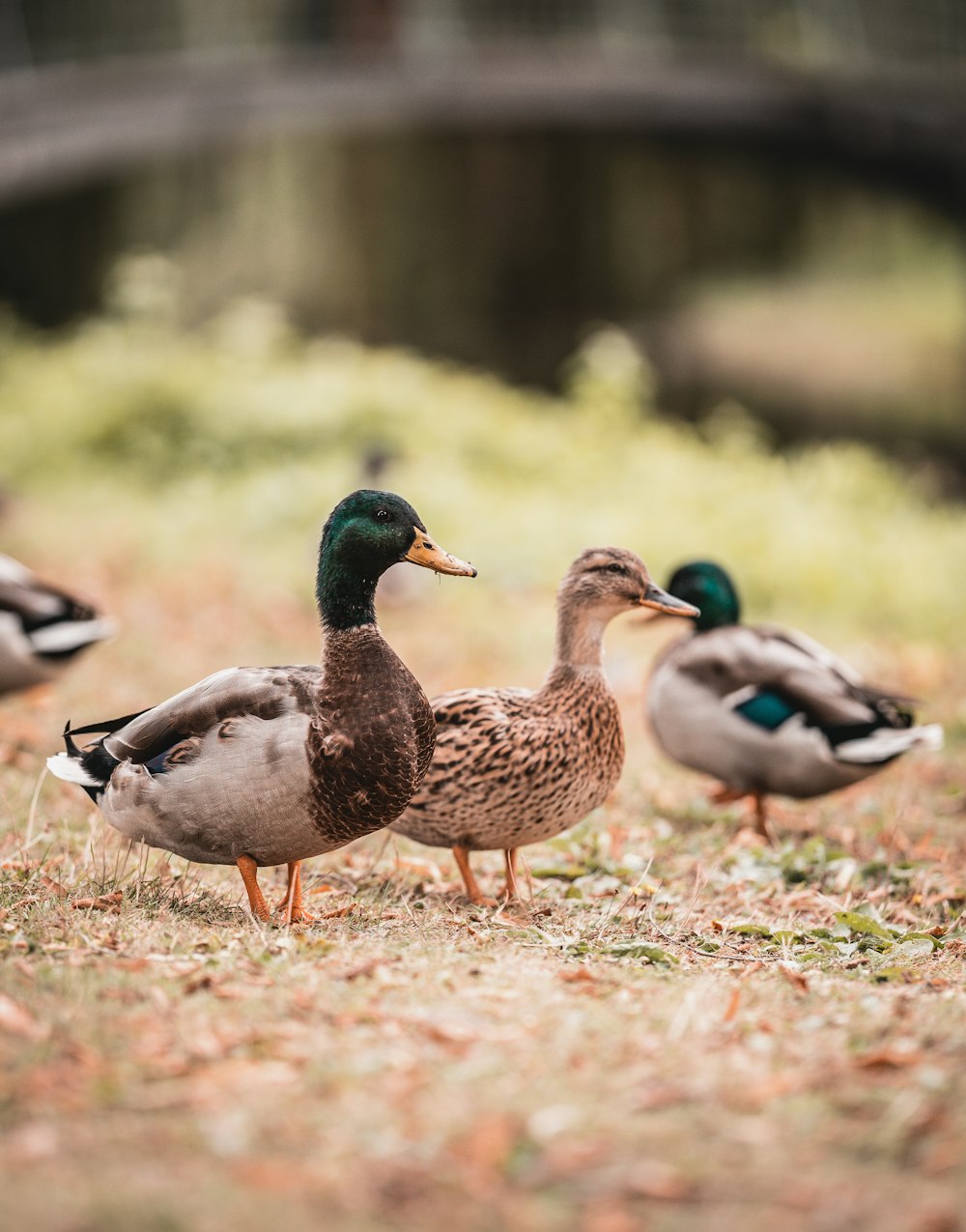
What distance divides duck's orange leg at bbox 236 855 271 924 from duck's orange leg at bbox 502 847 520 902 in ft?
2.31

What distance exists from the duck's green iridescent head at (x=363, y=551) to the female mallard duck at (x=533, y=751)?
1.70 ft

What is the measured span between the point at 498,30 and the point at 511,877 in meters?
23.7

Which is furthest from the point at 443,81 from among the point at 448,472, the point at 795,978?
the point at 795,978

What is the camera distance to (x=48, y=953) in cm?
312

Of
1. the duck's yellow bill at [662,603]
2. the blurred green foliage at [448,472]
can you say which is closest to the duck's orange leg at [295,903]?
the duck's yellow bill at [662,603]

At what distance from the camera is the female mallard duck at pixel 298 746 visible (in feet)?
11.0

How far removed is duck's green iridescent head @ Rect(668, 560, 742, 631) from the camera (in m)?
5.57

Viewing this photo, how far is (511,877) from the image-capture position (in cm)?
401

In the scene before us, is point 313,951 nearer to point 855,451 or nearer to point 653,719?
point 653,719

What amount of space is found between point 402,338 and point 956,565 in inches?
419

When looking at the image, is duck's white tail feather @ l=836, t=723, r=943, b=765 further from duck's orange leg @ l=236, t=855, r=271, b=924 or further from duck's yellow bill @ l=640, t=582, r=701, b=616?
duck's orange leg @ l=236, t=855, r=271, b=924

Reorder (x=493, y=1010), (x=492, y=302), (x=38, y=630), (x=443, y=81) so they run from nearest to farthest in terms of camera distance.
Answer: (x=493, y=1010) → (x=38, y=630) → (x=443, y=81) → (x=492, y=302)

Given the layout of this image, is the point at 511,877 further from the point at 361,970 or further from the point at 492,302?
the point at 492,302

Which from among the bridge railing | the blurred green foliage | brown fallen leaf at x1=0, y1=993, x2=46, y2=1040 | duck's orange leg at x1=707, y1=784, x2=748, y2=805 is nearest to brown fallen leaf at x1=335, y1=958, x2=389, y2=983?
brown fallen leaf at x1=0, y1=993, x2=46, y2=1040
